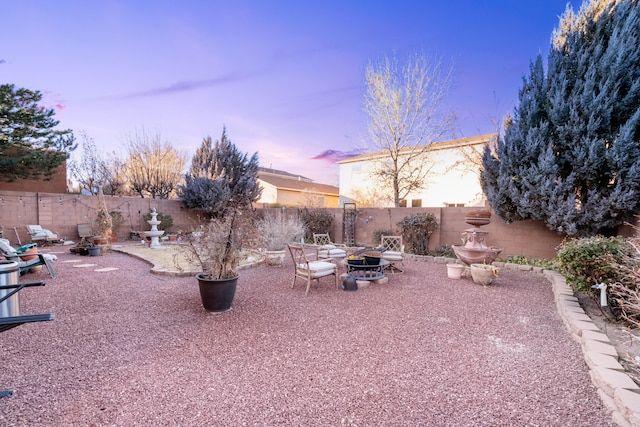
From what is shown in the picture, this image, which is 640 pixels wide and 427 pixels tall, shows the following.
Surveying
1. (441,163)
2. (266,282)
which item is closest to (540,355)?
(266,282)

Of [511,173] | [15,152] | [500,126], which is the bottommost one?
[511,173]

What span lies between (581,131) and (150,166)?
16688 millimetres

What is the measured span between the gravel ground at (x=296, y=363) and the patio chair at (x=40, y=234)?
5867 millimetres

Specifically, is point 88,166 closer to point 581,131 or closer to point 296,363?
point 296,363

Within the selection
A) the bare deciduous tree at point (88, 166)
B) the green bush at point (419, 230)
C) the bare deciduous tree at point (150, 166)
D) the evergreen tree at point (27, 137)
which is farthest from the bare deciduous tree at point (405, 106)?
the bare deciduous tree at point (88, 166)

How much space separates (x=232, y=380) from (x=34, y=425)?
Answer: 1121mm

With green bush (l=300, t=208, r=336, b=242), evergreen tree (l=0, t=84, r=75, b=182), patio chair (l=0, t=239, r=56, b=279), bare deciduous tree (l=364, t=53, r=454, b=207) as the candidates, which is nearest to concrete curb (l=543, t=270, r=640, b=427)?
patio chair (l=0, t=239, r=56, b=279)

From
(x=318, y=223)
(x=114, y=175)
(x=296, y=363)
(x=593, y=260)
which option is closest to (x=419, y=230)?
(x=318, y=223)

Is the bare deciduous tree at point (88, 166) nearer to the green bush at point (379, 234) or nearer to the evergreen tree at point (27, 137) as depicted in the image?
the evergreen tree at point (27, 137)

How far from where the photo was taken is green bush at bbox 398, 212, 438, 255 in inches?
318

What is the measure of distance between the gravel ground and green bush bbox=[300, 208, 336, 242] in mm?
6327

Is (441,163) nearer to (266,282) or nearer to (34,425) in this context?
(266,282)

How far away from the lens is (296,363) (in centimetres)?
240

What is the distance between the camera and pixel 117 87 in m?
8.06
